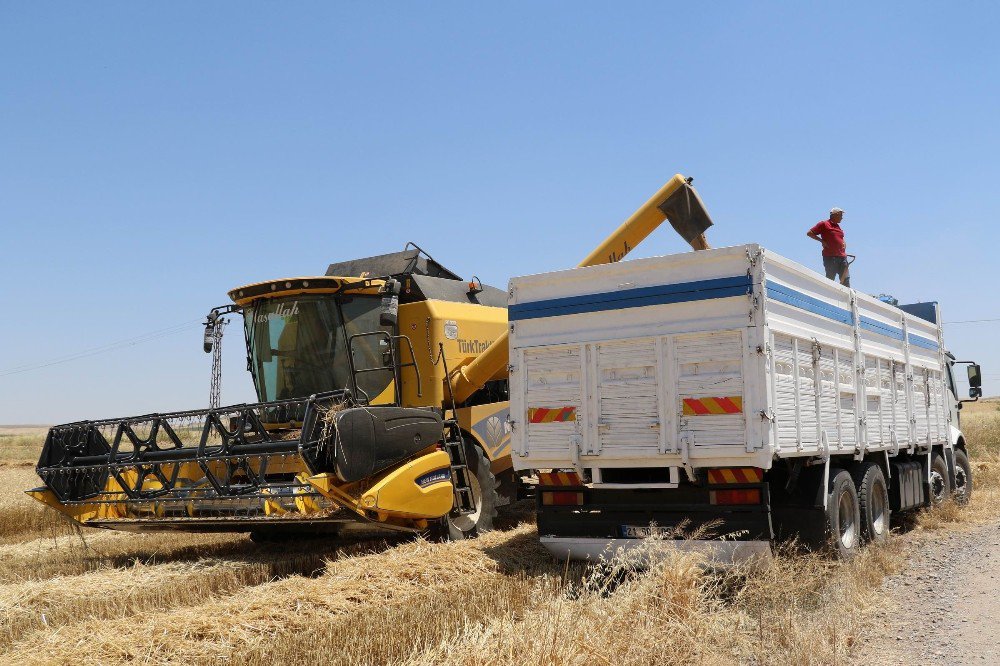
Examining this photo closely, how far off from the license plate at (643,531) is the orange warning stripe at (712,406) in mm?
920

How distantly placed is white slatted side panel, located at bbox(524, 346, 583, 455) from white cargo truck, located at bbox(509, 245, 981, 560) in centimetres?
1

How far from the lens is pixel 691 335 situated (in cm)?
719

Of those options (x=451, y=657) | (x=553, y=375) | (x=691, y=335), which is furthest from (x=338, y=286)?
(x=451, y=657)

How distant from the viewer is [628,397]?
7.45m

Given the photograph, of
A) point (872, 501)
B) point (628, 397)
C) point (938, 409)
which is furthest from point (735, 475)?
point (938, 409)

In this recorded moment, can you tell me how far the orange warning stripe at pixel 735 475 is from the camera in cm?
698

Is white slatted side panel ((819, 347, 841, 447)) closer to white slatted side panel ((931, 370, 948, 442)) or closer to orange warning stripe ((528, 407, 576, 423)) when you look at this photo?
orange warning stripe ((528, 407, 576, 423))

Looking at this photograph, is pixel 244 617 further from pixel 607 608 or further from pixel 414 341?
pixel 414 341

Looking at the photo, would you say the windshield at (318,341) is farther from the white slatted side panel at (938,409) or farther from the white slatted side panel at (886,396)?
the white slatted side panel at (938,409)

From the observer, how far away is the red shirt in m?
11.4

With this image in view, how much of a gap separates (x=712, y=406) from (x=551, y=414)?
4.66ft

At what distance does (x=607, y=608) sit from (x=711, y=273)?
9.01 ft

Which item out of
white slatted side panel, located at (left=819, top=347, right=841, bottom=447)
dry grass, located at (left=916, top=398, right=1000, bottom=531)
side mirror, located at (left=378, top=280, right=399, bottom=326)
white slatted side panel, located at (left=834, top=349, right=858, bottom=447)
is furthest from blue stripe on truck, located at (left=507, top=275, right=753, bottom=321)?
dry grass, located at (left=916, top=398, right=1000, bottom=531)

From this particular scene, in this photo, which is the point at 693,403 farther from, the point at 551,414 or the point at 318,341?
the point at 318,341
